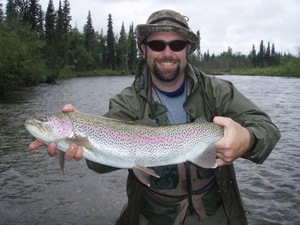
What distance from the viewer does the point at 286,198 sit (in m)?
5.06

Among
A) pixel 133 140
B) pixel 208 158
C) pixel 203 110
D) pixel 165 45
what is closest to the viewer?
pixel 208 158

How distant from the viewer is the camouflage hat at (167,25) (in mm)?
3113

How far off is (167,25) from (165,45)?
7.9 inches

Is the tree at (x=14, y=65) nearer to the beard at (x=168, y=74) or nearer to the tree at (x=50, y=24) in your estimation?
the beard at (x=168, y=74)

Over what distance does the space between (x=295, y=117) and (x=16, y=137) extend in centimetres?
1006

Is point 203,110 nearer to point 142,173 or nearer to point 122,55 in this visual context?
point 142,173

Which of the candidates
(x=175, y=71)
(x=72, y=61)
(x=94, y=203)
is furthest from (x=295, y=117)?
(x=72, y=61)

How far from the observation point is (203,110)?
3.01 m

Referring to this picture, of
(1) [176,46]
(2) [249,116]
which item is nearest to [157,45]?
(1) [176,46]

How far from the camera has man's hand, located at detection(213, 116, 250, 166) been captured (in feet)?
7.80

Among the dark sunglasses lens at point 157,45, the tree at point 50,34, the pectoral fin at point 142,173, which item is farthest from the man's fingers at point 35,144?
the tree at point 50,34

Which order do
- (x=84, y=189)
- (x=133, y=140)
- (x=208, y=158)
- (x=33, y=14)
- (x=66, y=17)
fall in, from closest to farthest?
(x=208, y=158) → (x=133, y=140) → (x=84, y=189) → (x=33, y=14) → (x=66, y=17)

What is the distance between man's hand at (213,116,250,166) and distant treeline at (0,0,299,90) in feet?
63.7

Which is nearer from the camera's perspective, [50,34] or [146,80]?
[146,80]
